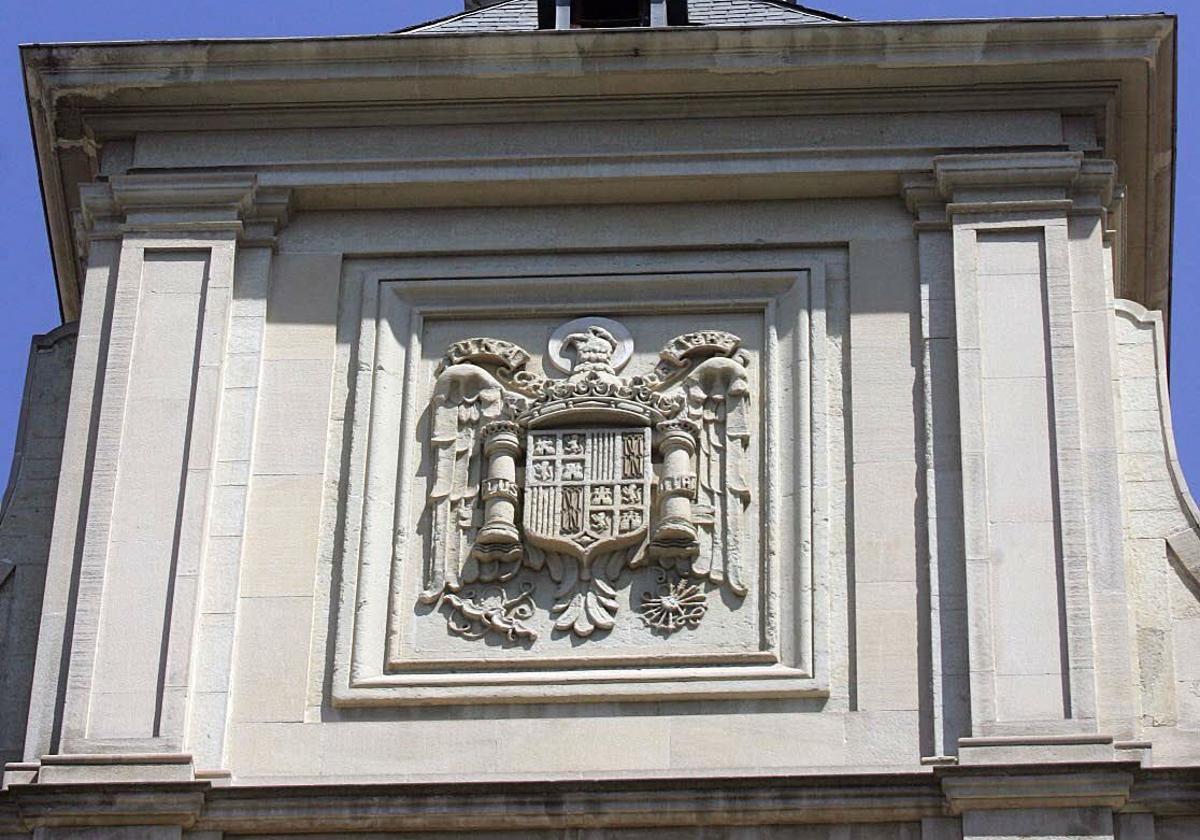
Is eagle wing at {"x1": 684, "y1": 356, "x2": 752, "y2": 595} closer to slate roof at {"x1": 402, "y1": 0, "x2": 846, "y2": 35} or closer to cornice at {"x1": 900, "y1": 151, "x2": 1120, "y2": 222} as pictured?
cornice at {"x1": 900, "y1": 151, "x2": 1120, "y2": 222}

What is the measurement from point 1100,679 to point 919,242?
356cm

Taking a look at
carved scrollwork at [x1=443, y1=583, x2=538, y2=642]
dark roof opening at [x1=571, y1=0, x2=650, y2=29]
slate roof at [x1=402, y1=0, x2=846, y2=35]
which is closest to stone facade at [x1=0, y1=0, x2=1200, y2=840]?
carved scrollwork at [x1=443, y1=583, x2=538, y2=642]

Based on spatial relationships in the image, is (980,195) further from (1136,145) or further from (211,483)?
(211,483)

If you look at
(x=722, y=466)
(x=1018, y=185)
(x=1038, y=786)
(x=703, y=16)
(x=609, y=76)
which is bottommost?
(x=1038, y=786)

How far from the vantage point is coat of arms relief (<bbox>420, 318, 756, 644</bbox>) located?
19578 millimetres

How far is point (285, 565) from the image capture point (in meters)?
19.8

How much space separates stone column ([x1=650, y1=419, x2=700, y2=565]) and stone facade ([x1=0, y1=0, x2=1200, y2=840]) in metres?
0.05

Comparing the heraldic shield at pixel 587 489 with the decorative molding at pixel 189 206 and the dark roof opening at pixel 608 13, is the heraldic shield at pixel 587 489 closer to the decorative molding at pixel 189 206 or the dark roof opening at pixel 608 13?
the decorative molding at pixel 189 206

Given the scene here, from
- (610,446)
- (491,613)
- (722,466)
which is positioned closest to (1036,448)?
(722,466)

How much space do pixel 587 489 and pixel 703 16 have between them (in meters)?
5.37

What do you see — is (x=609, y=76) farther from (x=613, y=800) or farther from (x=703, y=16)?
(x=613, y=800)

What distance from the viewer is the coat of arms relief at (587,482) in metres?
19.6

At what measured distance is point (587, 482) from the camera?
1994 centimetres

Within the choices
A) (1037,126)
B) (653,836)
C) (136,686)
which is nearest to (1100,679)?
(653,836)
